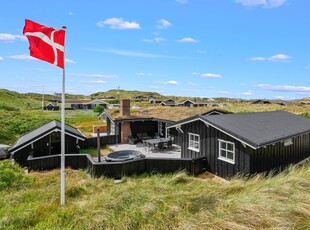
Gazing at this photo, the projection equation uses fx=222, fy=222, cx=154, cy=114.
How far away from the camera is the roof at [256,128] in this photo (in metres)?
10.7

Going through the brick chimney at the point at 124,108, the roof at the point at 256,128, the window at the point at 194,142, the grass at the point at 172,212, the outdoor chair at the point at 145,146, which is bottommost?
the outdoor chair at the point at 145,146

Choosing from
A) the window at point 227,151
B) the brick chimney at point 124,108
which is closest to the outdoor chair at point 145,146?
the brick chimney at point 124,108

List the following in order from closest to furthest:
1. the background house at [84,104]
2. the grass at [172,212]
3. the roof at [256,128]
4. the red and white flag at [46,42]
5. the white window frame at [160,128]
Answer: the grass at [172,212], the red and white flag at [46,42], the roof at [256,128], the white window frame at [160,128], the background house at [84,104]

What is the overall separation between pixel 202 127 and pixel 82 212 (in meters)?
9.39

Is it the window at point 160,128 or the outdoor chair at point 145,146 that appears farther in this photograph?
the window at point 160,128

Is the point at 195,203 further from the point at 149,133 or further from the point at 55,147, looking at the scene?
the point at 149,133

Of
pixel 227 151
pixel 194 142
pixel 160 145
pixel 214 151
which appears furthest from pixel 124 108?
pixel 227 151

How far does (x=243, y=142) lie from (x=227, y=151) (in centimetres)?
176

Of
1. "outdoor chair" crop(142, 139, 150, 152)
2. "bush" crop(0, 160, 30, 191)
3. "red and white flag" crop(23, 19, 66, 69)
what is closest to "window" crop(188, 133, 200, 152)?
"outdoor chair" crop(142, 139, 150, 152)

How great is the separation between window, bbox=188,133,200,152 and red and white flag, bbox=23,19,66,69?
31.3ft

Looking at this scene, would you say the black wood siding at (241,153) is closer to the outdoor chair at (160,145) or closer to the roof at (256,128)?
the roof at (256,128)

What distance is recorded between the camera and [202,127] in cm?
1334

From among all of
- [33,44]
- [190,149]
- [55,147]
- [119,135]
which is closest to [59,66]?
[33,44]

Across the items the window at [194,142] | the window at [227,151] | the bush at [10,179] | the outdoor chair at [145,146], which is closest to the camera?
the bush at [10,179]
